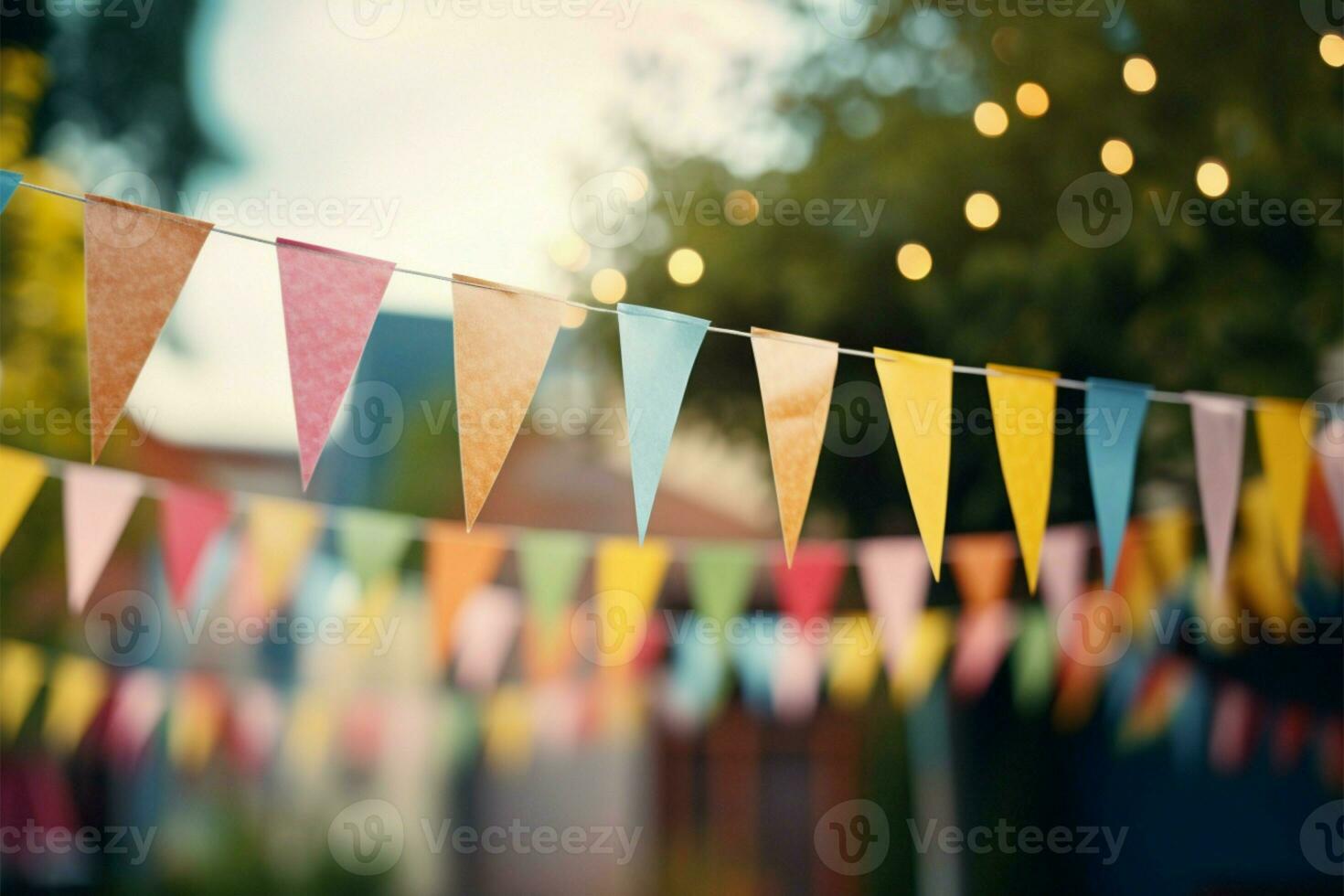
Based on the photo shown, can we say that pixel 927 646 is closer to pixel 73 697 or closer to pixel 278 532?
pixel 278 532

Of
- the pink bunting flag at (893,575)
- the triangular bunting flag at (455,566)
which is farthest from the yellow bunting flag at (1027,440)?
the triangular bunting flag at (455,566)

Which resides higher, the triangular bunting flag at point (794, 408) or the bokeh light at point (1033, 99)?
the bokeh light at point (1033, 99)

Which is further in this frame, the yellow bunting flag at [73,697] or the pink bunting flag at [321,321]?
the yellow bunting flag at [73,697]

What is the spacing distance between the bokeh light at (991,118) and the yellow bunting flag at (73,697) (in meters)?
5.38

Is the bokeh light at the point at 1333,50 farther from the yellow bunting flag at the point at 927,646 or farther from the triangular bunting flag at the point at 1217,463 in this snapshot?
the yellow bunting flag at the point at 927,646

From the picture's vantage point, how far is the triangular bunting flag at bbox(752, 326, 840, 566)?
263 centimetres

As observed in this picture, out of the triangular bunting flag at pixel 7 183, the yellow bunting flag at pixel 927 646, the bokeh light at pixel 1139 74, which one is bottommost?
the yellow bunting flag at pixel 927 646

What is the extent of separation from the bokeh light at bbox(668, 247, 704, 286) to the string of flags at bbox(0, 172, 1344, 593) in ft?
9.76

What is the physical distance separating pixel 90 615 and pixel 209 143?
11.7ft

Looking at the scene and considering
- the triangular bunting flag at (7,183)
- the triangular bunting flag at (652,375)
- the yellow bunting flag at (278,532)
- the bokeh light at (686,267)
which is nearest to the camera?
the triangular bunting flag at (7,183)

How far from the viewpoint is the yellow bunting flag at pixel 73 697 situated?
6.43 metres

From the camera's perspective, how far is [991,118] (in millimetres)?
4840

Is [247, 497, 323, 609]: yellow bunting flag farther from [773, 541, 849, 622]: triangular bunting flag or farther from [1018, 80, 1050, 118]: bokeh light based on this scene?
[1018, 80, 1050, 118]: bokeh light

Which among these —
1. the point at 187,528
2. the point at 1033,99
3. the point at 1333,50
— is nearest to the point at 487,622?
the point at 187,528
